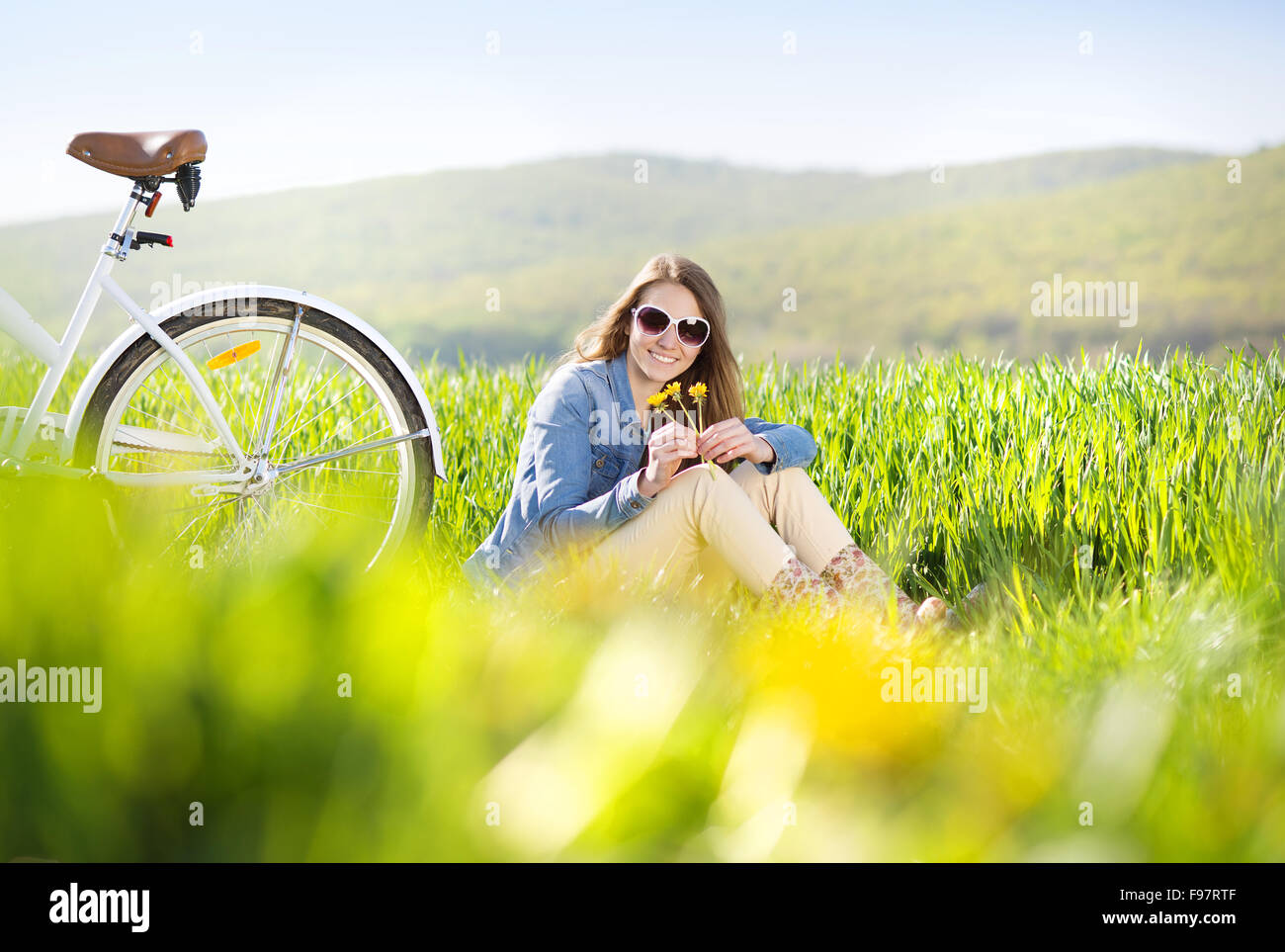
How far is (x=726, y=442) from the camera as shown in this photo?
273 centimetres

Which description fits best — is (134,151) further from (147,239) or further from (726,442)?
(726,442)

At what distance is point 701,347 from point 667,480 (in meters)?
0.61

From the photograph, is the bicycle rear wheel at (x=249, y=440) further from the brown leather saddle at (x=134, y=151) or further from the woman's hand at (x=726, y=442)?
the woman's hand at (x=726, y=442)

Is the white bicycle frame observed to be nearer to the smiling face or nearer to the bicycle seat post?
the bicycle seat post

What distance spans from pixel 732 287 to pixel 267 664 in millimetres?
30516

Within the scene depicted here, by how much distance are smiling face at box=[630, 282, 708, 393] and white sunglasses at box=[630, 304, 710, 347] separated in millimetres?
11

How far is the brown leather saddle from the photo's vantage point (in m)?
2.74

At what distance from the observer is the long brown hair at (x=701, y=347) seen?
10.3 feet

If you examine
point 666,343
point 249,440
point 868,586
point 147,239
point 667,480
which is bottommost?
point 868,586

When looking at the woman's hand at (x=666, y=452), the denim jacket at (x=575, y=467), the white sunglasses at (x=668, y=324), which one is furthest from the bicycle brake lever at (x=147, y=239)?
the woman's hand at (x=666, y=452)

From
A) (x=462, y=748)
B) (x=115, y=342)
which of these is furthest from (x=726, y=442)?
(x=462, y=748)

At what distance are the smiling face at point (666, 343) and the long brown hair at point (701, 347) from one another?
0.03m

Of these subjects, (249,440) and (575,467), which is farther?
(249,440)

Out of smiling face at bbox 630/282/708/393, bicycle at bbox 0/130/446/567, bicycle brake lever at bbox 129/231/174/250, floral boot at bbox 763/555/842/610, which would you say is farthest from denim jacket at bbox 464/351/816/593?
bicycle brake lever at bbox 129/231/174/250
